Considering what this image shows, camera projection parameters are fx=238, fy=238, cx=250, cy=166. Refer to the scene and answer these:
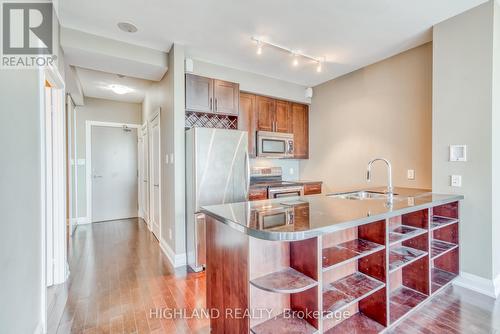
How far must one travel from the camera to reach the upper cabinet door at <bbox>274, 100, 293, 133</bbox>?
4422 mm

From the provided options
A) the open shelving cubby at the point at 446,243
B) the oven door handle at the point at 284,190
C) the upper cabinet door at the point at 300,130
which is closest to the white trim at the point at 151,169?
the oven door handle at the point at 284,190

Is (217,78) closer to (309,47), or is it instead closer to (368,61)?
(309,47)

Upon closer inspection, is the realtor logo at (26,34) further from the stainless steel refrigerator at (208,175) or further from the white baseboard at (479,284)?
the white baseboard at (479,284)

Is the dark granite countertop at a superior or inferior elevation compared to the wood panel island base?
superior

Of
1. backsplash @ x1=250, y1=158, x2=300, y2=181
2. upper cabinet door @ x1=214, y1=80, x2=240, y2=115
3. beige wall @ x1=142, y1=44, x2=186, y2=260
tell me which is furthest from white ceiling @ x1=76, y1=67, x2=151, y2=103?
backsplash @ x1=250, y1=158, x2=300, y2=181

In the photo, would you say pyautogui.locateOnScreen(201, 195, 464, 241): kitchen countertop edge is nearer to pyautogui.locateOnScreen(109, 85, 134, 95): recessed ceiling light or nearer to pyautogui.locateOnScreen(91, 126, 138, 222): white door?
pyautogui.locateOnScreen(109, 85, 134, 95): recessed ceiling light

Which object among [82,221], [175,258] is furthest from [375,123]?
[82,221]

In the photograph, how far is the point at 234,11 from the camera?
2.36 metres

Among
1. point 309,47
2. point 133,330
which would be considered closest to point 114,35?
point 309,47

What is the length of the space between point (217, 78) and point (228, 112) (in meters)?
0.55

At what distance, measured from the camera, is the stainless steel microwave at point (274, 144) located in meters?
4.13

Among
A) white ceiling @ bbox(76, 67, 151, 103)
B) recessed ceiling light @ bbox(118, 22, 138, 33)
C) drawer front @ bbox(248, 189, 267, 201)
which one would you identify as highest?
recessed ceiling light @ bbox(118, 22, 138, 33)

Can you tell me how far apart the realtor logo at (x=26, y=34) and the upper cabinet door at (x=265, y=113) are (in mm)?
2823

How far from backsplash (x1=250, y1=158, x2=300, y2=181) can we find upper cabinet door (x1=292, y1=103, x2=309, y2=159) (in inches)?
13.0
